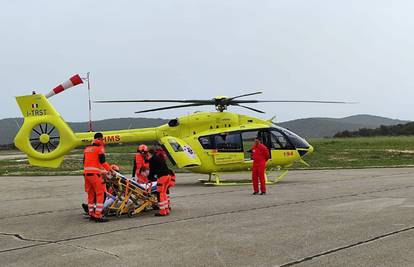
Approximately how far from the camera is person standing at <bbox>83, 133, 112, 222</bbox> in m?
9.65

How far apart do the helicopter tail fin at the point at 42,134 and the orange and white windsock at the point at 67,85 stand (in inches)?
35.6

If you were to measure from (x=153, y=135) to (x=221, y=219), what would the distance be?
8.80 m

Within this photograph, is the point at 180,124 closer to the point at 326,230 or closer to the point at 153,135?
the point at 153,135

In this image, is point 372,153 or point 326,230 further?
point 372,153

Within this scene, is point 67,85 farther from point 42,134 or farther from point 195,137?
point 195,137

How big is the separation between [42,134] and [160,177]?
29.2 ft

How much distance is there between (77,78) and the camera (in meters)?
18.1

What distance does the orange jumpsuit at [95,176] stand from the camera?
380 inches

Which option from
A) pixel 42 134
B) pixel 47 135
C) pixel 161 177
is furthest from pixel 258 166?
pixel 42 134

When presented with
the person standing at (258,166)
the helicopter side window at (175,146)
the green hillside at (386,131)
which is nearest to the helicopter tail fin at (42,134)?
the helicopter side window at (175,146)

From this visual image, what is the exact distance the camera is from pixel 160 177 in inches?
410

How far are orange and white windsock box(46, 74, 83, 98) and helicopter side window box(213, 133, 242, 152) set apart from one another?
556 cm

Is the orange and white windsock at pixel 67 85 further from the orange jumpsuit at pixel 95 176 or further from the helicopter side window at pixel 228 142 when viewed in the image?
the orange jumpsuit at pixel 95 176

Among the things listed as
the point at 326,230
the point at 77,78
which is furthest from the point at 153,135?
the point at 326,230
